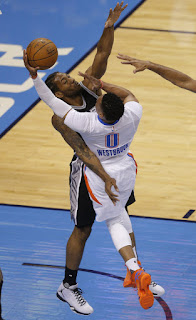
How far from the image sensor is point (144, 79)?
12352 millimetres

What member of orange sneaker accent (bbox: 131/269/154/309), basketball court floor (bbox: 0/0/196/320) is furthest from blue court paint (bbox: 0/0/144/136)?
orange sneaker accent (bbox: 131/269/154/309)

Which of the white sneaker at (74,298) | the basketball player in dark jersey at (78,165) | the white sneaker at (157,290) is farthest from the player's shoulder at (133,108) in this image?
the white sneaker at (74,298)

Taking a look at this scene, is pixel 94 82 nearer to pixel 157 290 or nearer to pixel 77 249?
pixel 77 249

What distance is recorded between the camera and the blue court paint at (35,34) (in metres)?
11.9

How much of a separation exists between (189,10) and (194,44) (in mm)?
1819

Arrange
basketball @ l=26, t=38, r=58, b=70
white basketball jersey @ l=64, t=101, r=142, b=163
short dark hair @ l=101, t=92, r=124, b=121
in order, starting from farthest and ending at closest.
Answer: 1. basketball @ l=26, t=38, r=58, b=70
2. white basketball jersey @ l=64, t=101, r=142, b=163
3. short dark hair @ l=101, t=92, r=124, b=121

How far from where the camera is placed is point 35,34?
14117mm

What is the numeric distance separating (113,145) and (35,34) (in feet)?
26.0

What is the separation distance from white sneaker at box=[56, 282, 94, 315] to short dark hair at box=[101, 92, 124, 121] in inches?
68.9

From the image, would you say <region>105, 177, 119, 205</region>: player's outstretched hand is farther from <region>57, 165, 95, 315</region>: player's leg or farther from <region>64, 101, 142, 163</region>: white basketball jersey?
<region>57, 165, 95, 315</region>: player's leg

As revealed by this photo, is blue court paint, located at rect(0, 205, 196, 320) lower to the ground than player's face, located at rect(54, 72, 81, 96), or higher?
lower

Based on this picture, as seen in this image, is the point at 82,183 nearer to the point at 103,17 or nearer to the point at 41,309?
the point at 41,309

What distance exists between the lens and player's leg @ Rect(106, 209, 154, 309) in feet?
20.8

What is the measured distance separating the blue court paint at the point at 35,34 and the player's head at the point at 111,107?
15.5ft
